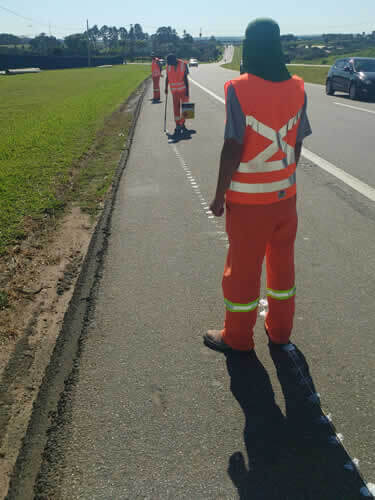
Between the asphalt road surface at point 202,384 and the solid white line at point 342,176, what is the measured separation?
41.1 inches

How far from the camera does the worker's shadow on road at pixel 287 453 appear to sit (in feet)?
7.30

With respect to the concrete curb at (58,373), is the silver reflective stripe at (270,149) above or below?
above

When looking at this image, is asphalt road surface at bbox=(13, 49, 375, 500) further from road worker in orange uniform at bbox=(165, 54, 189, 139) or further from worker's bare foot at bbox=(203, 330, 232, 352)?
road worker in orange uniform at bbox=(165, 54, 189, 139)

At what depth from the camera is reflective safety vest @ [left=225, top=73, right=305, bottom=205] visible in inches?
104

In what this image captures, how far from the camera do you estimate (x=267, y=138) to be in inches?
108

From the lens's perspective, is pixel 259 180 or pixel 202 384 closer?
pixel 259 180

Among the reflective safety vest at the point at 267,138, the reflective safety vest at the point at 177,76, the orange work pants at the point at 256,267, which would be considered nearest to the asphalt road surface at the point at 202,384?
the orange work pants at the point at 256,267

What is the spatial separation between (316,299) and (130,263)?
75.9 inches

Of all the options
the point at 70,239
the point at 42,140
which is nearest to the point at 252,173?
the point at 70,239

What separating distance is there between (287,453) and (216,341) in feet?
3.42

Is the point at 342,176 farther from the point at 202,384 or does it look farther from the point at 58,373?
the point at 58,373

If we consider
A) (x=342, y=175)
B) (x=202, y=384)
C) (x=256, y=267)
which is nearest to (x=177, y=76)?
(x=342, y=175)

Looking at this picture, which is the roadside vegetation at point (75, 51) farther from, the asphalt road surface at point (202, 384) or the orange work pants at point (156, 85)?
the asphalt road surface at point (202, 384)

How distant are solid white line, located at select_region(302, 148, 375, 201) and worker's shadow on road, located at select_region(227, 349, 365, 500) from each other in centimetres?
450
